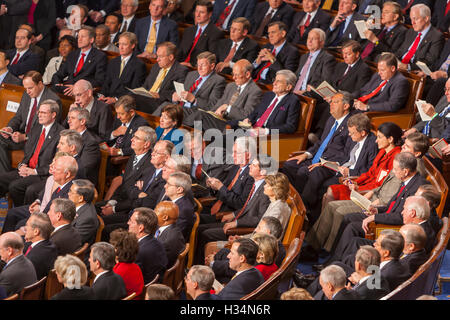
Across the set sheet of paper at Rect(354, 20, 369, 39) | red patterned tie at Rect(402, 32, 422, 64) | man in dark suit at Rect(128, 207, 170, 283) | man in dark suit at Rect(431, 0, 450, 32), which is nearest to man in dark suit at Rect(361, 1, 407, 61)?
sheet of paper at Rect(354, 20, 369, 39)

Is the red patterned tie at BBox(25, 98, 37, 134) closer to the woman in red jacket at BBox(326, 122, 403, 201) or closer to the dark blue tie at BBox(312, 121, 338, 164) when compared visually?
the dark blue tie at BBox(312, 121, 338, 164)

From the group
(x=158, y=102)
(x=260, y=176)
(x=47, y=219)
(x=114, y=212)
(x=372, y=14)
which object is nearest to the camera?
(x=47, y=219)

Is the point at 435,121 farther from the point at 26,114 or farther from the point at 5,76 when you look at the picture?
the point at 5,76

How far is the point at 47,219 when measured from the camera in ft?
17.1

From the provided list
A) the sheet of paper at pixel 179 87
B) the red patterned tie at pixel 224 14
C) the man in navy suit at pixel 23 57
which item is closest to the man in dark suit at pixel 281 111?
the sheet of paper at pixel 179 87

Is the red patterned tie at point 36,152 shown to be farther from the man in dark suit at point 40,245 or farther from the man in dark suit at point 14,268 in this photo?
the man in dark suit at point 14,268

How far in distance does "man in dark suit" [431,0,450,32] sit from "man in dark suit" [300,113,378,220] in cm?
226

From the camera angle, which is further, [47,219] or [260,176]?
[260,176]

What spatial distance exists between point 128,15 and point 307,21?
2.00m

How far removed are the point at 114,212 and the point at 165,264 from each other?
1.38m

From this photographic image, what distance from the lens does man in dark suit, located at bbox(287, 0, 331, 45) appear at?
8.80 meters

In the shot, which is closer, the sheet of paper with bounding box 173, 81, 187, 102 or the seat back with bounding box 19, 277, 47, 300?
the seat back with bounding box 19, 277, 47, 300
